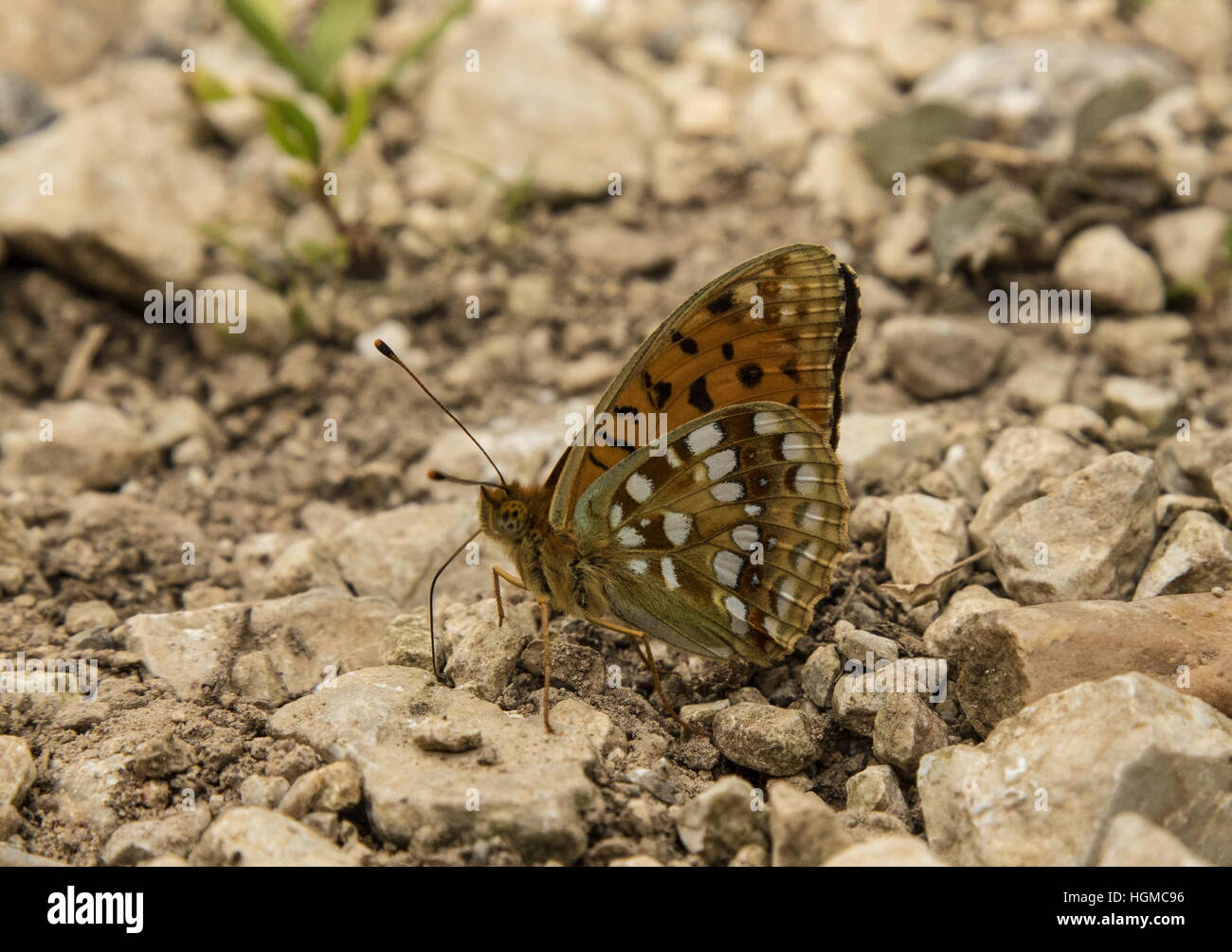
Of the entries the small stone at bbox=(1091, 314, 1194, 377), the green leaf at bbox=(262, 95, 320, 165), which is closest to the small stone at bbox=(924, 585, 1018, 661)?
the small stone at bbox=(1091, 314, 1194, 377)

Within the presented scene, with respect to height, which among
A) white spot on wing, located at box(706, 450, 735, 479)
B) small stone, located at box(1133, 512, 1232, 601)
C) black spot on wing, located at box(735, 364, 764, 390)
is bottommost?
small stone, located at box(1133, 512, 1232, 601)

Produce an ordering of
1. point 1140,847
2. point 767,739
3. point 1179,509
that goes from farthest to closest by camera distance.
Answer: point 1179,509 → point 767,739 → point 1140,847

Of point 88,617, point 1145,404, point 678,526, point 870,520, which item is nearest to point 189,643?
point 88,617

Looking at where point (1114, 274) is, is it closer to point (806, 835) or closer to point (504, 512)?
point (504, 512)

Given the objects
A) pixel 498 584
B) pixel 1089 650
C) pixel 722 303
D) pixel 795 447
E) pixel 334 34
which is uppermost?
pixel 334 34

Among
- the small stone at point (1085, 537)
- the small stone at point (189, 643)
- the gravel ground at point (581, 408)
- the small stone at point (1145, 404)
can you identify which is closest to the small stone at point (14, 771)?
the gravel ground at point (581, 408)

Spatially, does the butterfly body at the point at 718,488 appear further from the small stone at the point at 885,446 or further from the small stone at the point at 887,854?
the small stone at the point at 887,854

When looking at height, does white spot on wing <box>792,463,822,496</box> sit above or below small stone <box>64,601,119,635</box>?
above

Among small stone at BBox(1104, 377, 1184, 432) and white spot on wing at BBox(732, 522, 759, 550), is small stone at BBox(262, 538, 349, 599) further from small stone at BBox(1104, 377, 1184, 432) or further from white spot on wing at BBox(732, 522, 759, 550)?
small stone at BBox(1104, 377, 1184, 432)
